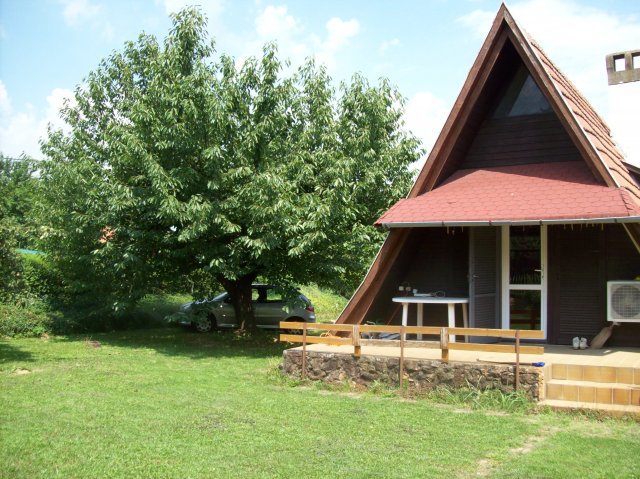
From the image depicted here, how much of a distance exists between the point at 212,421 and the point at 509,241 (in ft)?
20.3

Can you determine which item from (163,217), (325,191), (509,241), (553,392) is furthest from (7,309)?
(553,392)

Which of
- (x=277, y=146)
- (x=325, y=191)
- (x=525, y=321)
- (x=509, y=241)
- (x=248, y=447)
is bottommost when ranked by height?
(x=248, y=447)

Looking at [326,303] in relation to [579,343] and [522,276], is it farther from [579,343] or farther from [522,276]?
[579,343]

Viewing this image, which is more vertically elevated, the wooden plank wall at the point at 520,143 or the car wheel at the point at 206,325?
the wooden plank wall at the point at 520,143

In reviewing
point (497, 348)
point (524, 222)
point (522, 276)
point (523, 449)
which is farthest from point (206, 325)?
point (523, 449)

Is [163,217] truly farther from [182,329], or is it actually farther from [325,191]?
[182,329]

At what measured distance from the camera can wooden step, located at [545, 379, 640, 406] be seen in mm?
8148

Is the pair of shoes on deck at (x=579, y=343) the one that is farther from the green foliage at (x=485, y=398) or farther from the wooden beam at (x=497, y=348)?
the green foliage at (x=485, y=398)

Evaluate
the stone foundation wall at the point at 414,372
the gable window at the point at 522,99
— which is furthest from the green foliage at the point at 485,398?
the gable window at the point at 522,99

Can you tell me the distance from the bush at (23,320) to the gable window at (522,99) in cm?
1279

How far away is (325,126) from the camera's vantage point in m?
14.8

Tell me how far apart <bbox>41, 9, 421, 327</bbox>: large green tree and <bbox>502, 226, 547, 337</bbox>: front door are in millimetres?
3544

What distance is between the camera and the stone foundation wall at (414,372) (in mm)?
8727

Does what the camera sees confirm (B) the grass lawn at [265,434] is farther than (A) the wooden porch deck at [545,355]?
No
